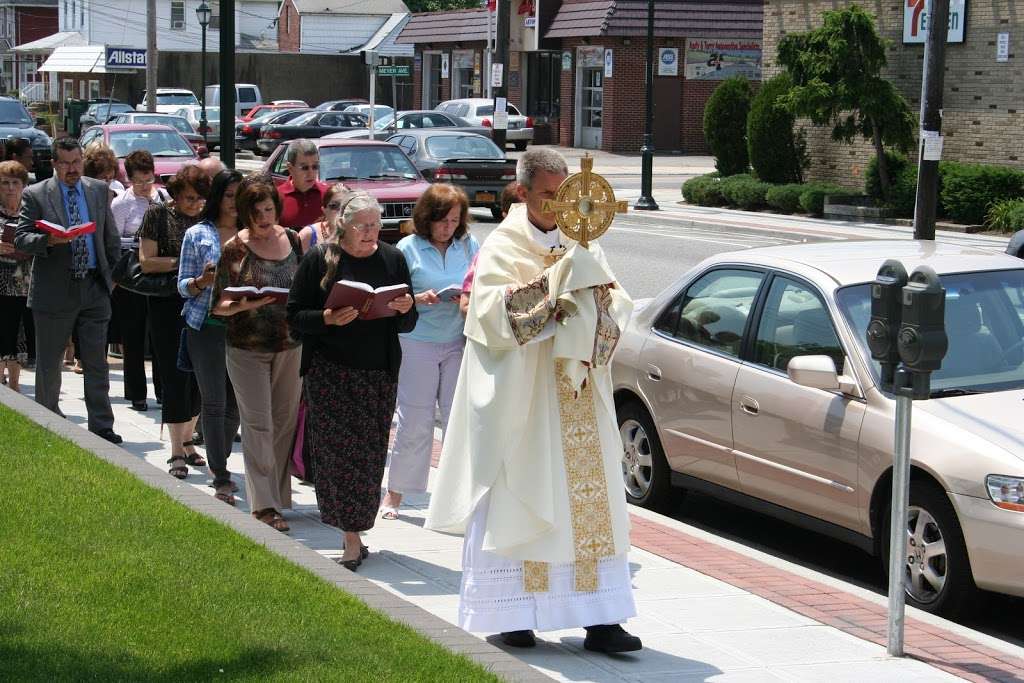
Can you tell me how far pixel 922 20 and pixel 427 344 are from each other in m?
24.8

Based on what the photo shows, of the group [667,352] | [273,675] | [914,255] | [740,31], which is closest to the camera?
[273,675]

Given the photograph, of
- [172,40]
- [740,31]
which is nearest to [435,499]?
[740,31]

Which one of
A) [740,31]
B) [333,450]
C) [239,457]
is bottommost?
[239,457]

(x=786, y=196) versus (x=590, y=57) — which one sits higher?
(x=590, y=57)

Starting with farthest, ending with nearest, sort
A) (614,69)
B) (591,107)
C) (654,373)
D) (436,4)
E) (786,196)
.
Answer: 1. (436,4)
2. (591,107)
3. (614,69)
4. (786,196)
5. (654,373)

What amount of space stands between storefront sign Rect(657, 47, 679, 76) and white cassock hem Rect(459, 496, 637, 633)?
47370 millimetres

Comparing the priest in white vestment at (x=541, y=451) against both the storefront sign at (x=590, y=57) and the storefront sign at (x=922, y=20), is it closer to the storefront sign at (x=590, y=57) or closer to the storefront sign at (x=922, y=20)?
the storefront sign at (x=922, y=20)

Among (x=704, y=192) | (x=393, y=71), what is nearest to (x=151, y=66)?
(x=393, y=71)

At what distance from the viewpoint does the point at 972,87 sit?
2958 centimetres

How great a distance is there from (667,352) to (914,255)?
147cm

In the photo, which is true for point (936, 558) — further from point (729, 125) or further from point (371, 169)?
point (729, 125)

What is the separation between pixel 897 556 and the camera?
6141 mm

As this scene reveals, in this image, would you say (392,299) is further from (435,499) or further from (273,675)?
(273,675)

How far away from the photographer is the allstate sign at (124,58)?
213 ft
